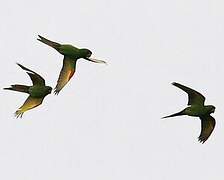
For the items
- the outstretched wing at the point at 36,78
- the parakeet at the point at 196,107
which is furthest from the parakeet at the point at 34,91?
the parakeet at the point at 196,107

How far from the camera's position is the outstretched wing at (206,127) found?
21.9 m

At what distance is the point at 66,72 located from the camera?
20906 mm

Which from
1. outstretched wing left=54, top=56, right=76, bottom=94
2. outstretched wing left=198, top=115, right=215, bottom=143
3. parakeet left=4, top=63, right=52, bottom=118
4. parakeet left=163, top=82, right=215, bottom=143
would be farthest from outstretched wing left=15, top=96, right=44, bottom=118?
outstretched wing left=198, top=115, right=215, bottom=143

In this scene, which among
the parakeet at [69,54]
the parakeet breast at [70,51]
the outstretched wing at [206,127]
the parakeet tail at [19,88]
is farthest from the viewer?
the outstretched wing at [206,127]

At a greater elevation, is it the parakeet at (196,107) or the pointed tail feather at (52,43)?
the pointed tail feather at (52,43)

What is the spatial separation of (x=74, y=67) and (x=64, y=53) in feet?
1.29

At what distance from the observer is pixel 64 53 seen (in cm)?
2106

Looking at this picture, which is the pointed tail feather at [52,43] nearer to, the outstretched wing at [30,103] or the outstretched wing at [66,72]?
the outstretched wing at [66,72]

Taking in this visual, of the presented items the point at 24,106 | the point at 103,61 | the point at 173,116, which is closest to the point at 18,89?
the point at 24,106

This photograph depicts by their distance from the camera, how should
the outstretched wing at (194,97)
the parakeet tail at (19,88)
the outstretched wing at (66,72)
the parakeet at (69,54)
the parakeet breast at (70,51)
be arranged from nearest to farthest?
the outstretched wing at (66,72)
the parakeet at (69,54)
the parakeet breast at (70,51)
the parakeet tail at (19,88)
the outstretched wing at (194,97)

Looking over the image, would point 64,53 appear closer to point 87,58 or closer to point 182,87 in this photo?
point 87,58

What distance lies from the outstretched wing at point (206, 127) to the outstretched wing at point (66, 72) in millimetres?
3242

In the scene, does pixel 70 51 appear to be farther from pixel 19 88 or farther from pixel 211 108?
pixel 211 108

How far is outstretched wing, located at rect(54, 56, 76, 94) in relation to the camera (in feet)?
67.9
